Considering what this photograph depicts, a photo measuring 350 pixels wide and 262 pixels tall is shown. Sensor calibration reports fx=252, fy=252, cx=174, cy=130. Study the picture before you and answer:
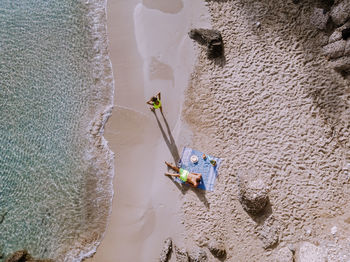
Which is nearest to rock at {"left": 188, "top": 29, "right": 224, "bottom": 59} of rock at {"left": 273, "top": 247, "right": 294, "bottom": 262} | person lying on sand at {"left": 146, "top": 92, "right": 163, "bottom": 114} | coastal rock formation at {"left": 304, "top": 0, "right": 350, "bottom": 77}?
person lying on sand at {"left": 146, "top": 92, "right": 163, "bottom": 114}

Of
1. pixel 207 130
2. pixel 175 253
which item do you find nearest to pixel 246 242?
pixel 175 253

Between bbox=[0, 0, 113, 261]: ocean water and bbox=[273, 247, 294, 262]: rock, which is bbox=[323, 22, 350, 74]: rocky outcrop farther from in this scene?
bbox=[0, 0, 113, 261]: ocean water

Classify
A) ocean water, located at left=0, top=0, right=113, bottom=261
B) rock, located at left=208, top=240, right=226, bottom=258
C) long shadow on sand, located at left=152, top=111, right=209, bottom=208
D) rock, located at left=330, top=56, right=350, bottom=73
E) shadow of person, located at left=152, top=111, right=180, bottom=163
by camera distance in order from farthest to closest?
ocean water, located at left=0, top=0, right=113, bottom=261 → shadow of person, located at left=152, top=111, right=180, bottom=163 → long shadow on sand, located at left=152, top=111, right=209, bottom=208 → rock, located at left=208, top=240, right=226, bottom=258 → rock, located at left=330, top=56, right=350, bottom=73

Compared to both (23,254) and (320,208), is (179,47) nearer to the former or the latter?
(320,208)

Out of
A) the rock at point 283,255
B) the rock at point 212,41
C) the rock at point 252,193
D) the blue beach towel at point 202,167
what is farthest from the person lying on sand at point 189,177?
the rock at point 212,41

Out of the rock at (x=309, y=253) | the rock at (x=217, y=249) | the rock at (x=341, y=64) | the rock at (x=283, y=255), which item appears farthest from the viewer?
the rock at (x=217, y=249)

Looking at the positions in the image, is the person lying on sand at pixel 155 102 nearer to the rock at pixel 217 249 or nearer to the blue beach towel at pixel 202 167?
the blue beach towel at pixel 202 167

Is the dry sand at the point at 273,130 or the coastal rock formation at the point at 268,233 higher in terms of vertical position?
the dry sand at the point at 273,130
